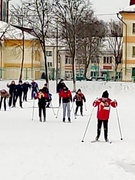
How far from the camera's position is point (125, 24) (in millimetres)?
61031

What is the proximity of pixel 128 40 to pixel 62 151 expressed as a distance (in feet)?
158

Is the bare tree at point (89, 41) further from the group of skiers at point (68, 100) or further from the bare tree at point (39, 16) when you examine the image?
the group of skiers at point (68, 100)

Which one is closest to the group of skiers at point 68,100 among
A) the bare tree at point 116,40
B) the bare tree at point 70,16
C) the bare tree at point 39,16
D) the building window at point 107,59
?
the bare tree at point 39,16

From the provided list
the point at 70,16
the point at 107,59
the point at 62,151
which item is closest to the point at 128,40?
the point at 70,16

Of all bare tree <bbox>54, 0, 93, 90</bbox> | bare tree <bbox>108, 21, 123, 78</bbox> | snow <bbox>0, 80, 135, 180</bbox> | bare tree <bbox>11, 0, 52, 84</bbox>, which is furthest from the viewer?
bare tree <bbox>108, 21, 123, 78</bbox>

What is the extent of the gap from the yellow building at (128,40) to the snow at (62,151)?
36751mm

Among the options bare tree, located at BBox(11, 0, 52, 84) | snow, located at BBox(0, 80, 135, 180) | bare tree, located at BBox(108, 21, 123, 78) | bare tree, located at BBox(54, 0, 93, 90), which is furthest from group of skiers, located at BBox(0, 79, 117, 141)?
bare tree, located at BBox(108, 21, 123, 78)

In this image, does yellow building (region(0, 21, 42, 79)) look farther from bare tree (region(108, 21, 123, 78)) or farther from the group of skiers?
the group of skiers

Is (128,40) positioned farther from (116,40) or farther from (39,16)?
(116,40)

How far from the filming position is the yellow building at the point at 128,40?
6069cm

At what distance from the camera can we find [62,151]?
14609 mm

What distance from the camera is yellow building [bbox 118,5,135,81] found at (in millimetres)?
60688

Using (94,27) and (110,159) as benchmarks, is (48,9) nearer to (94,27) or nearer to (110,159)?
(94,27)

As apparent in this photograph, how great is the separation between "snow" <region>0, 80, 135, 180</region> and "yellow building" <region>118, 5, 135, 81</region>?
121ft
